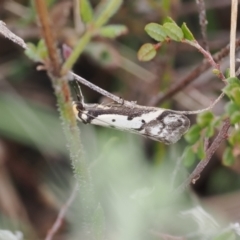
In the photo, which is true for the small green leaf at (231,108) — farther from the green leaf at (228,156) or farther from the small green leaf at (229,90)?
the green leaf at (228,156)

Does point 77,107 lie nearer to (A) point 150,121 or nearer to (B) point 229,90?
(A) point 150,121

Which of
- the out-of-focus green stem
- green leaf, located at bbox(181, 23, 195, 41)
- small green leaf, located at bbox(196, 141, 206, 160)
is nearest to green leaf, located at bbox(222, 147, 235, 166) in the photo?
small green leaf, located at bbox(196, 141, 206, 160)

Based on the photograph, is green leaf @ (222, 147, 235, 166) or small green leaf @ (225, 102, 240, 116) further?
green leaf @ (222, 147, 235, 166)

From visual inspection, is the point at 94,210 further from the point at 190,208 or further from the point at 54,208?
the point at 54,208

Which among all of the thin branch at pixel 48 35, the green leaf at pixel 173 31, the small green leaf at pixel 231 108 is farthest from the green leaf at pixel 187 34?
the thin branch at pixel 48 35

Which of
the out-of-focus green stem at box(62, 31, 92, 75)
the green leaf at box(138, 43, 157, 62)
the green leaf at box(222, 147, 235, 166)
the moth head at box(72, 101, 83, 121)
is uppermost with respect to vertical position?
the green leaf at box(138, 43, 157, 62)

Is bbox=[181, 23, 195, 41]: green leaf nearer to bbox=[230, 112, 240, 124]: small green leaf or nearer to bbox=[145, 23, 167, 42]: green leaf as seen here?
bbox=[145, 23, 167, 42]: green leaf

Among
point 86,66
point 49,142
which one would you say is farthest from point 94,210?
point 86,66
